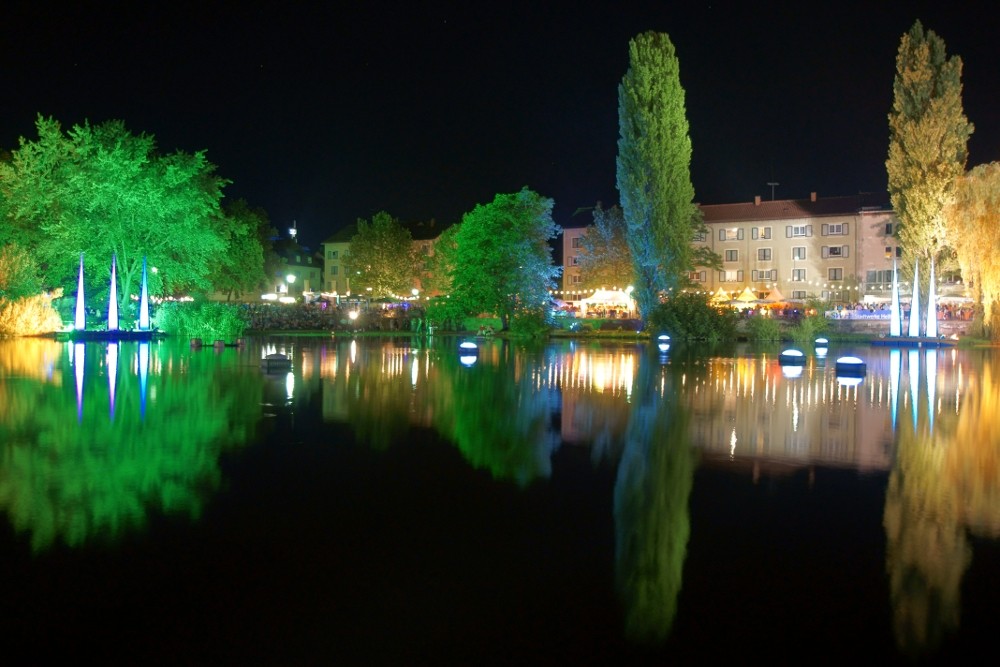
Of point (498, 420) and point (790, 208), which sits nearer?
point (498, 420)

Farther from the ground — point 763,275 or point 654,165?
point 654,165

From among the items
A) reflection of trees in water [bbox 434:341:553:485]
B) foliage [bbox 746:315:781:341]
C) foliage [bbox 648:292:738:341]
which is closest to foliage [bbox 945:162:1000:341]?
foliage [bbox 746:315:781:341]

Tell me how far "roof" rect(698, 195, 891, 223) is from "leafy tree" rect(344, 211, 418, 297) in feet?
96.0

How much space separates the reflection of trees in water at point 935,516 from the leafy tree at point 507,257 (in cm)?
3402

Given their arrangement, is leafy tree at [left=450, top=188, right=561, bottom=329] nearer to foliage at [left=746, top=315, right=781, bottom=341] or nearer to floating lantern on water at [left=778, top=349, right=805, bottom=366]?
foliage at [left=746, top=315, right=781, bottom=341]

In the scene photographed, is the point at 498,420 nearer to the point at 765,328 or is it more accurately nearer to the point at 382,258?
the point at 765,328

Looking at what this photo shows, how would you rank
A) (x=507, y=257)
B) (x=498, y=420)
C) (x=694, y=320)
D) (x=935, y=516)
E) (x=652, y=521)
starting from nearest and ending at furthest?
1. (x=652, y=521)
2. (x=935, y=516)
3. (x=498, y=420)
4. (x=694, y=320)
5. (x=507, y=257)

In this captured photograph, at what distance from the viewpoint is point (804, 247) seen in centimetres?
→ 7569

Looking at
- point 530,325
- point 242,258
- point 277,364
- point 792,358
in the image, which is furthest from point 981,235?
point 242,258

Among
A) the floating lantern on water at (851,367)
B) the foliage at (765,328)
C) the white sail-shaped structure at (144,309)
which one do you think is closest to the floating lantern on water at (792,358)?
the floating lantern on water at (851,367)

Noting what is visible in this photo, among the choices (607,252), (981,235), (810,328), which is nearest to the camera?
(981,235)

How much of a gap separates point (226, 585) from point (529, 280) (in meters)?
41.1

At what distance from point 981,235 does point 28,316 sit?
134 feet

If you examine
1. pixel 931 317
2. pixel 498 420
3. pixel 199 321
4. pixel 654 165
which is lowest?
pixel 498 420
